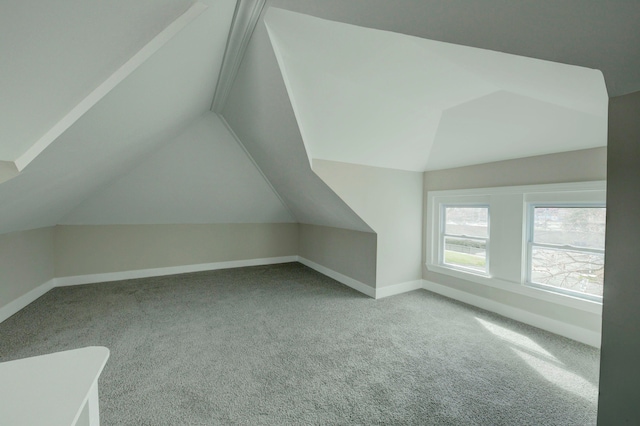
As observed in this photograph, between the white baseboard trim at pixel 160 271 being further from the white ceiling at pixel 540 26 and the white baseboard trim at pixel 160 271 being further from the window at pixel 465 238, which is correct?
the white ceiling at pixel 540 26

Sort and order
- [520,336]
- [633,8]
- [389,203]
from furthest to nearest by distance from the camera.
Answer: [389,203], [520,336], [633,8]

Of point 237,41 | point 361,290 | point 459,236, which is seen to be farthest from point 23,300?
point 459,236

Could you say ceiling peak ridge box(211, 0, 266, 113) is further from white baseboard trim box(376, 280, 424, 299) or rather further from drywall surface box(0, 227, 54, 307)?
white baseboard trim box(376, 280, 424, 299)

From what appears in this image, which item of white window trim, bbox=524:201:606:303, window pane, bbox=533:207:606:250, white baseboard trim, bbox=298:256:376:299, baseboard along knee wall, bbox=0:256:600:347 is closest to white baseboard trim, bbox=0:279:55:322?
baseboard along knee wall, bbox=0:256:600:347

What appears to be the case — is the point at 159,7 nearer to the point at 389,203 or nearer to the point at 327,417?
the point at 327,417

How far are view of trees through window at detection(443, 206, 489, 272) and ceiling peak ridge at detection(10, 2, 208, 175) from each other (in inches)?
136

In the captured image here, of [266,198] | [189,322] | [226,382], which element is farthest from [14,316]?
[266,198]

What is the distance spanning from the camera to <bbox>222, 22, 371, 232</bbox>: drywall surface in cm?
205

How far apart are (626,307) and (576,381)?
5.44 ft

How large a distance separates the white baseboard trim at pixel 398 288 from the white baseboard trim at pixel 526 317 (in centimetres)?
22

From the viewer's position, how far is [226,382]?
1.80 meters

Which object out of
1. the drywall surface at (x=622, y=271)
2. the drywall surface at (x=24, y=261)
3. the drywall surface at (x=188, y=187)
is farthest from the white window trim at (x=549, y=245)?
the drywall surface at (x=24, y=261)

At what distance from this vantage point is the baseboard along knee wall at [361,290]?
8.06ft

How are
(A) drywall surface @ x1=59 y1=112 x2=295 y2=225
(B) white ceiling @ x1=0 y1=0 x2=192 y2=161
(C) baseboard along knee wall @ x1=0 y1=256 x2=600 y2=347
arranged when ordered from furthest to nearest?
(A) drywall surface @ x1=59 y1=112 x2=295 y2=225, (C) baseboard along knee wall @ x1=0 y1=256 x2=600 y2=347, (B) white ceiling @ x1=0 y1=0 x2=192 y2=161
